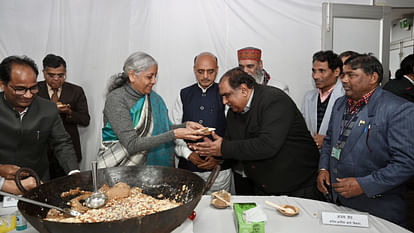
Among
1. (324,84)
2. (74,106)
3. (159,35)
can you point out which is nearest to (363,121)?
(324,84)

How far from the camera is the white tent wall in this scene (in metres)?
3.20

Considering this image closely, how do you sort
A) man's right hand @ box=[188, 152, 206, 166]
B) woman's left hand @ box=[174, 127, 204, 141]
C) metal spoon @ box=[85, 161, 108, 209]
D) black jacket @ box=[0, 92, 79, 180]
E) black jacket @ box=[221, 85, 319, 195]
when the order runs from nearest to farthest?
metal spoon @ box=[85, 161, 108, 209], black jacket @ box=[0, 92, 79, 180], black jacket @ box=[221, 85, 319, 195], woman's left hand @ box=[174, 127, 204, 141], man's right hand @ box=[188, 152, 206, 166]

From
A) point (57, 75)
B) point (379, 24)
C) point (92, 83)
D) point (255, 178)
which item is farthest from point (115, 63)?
point (379, 24)

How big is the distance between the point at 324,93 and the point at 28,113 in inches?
96.3

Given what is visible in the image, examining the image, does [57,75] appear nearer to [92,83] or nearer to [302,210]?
[92,83]

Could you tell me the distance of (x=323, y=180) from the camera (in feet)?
6.46

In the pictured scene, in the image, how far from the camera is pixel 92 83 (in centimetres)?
332

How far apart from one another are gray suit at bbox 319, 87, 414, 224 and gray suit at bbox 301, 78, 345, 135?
92 cm

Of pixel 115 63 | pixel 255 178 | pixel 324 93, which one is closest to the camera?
pixel 255 178

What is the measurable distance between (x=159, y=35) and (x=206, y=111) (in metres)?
1.18

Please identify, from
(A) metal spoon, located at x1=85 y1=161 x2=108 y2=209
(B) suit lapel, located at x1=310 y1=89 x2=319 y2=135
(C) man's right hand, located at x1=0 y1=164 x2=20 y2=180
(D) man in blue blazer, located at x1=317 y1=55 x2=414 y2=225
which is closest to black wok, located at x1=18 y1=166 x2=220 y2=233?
(A) metal spoon, located at x1=85 y1=161 x2=108 y2=209

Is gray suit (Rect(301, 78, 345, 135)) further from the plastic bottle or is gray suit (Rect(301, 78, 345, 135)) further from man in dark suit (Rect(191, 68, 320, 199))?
the plastic bottle

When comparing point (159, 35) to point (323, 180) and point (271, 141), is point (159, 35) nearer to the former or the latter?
point (271, 141)

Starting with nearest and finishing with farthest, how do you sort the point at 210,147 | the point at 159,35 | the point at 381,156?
the point at 381,156, the point at 210,147, the point at 159,35
